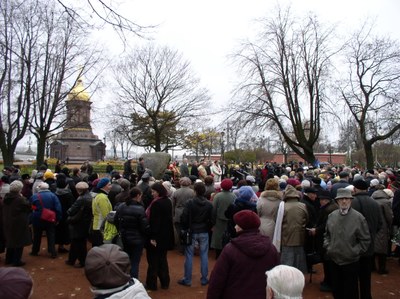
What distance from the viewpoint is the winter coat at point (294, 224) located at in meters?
5.99

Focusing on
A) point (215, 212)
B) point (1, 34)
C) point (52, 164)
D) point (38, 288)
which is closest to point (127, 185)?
point (215, 212)

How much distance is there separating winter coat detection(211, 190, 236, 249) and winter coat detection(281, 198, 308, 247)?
1.63 metres

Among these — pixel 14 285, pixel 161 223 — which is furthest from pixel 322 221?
pixel 14 285

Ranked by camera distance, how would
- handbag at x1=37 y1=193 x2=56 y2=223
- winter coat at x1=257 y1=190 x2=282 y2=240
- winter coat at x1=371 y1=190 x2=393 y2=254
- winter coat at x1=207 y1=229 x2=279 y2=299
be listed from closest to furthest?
1. winter coat at x1=207 y1=229 x2=279 y2=299
2. winter coat at x1=257 y1=190 x2=282 y2=240
3. winter coat at x1=371 y1=190 x2=393 y2=254
4. handbag at x1=37 y1=193 x2=56 y2=223

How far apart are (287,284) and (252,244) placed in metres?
1.00

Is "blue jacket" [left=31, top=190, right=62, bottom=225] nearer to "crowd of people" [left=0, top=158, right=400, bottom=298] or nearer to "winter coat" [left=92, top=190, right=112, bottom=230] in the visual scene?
"crowd of people" [left=0, top=158, right=400, bottom=298]

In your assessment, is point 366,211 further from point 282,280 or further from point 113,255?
point 113,255

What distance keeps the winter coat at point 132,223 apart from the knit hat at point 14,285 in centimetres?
375

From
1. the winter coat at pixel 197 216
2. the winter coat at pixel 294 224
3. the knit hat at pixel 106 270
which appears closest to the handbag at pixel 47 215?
the winter coat at pixel 197 216

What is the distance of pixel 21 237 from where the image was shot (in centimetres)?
755

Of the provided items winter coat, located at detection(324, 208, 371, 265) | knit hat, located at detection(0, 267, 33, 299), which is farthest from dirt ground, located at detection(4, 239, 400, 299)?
knit hat, located at detection(0, 267, 33, 299)

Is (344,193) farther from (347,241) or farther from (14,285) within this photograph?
(14,285)

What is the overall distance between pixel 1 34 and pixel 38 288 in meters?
12.6

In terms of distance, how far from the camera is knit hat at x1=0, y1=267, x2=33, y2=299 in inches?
83.2
